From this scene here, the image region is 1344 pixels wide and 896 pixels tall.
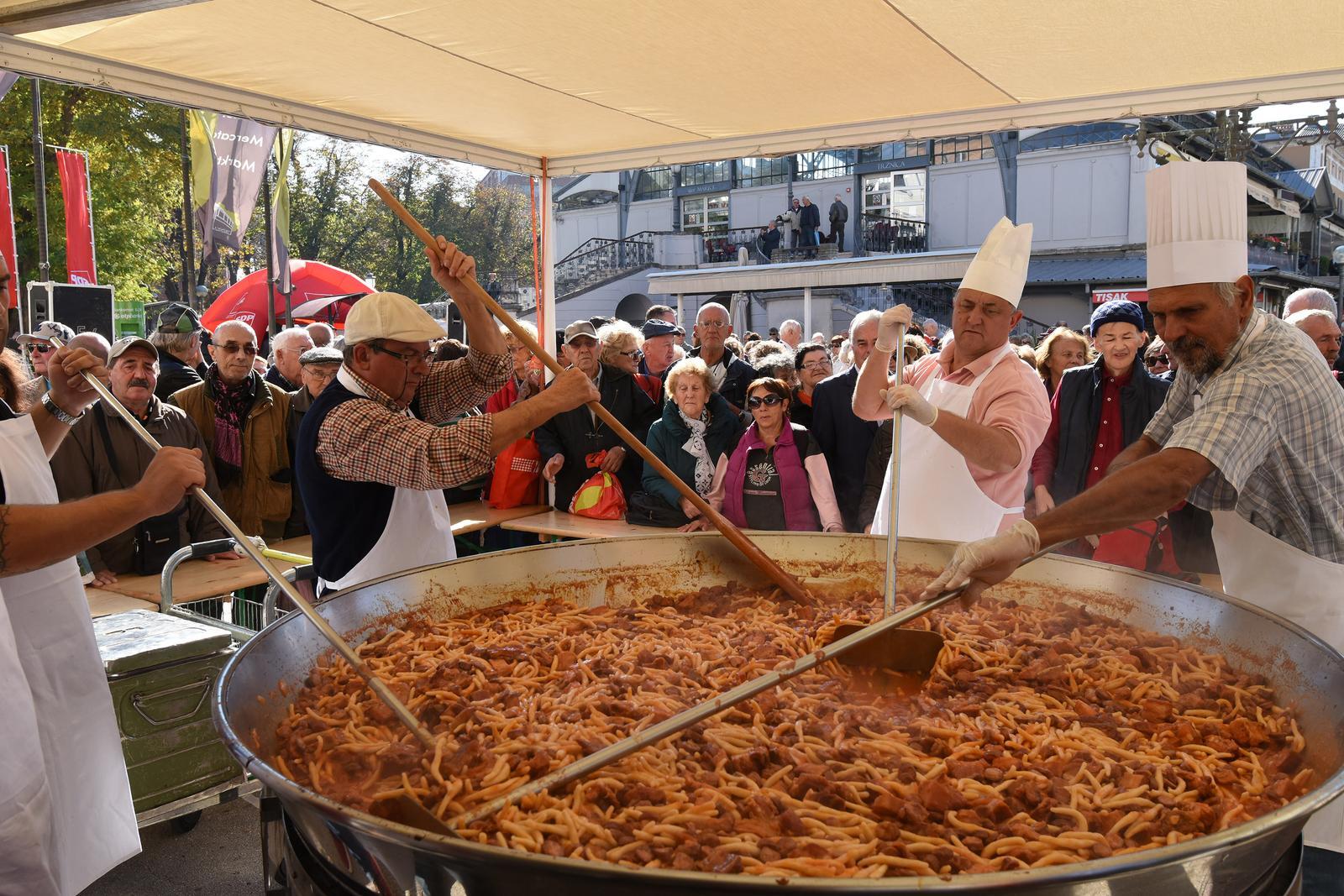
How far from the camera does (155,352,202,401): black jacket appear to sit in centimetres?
725

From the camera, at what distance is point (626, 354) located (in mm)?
7285

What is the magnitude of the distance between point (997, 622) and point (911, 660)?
600 millimetres

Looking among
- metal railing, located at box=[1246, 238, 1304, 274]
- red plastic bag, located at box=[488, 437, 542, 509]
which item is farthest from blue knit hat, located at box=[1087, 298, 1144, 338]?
metal railing, located at box=[1246, 238, 1304, 274]

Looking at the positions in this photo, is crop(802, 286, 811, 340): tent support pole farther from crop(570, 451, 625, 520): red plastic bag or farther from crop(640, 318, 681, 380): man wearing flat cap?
crop(570, 451, 625, 520): red plastic bag

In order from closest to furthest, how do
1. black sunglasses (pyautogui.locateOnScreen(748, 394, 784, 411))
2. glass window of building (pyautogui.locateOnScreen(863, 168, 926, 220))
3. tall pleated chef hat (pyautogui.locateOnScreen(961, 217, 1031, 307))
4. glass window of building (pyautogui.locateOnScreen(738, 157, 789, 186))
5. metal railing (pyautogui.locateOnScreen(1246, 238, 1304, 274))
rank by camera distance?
tall pleated chef hat (pyautogui.locateOnScreen(961, 217, 1031, 307)), black sunglasses (pyautogui.locateOnScreen(748, 394, 784, 411)), metal railing (pyautogui.locateOnScreen(1246, 238, 1304, 274)), glass window of building (pyautogui.locateOnScreen(863, 168, 926, 220)), glass window of building (pyautogui.locateOnScreen(738, 157, 789, 186))

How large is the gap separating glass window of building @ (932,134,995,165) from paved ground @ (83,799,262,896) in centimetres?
3203

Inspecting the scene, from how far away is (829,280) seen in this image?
2981 centimetres

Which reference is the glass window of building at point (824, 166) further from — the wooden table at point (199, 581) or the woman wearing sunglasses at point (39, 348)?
the wooden table at point (199, 581)

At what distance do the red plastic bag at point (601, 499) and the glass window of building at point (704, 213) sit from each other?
103 feet

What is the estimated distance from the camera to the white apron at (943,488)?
12.1 ft

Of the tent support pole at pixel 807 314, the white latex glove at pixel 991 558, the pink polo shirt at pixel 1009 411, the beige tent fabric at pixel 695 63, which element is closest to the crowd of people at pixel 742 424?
the pink polo shirt at pixel 1009 411

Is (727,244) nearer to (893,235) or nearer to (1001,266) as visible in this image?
(893,235)

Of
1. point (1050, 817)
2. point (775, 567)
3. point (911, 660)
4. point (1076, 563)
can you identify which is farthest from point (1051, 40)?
point (1050, 817)

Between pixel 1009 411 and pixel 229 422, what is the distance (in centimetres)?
540
